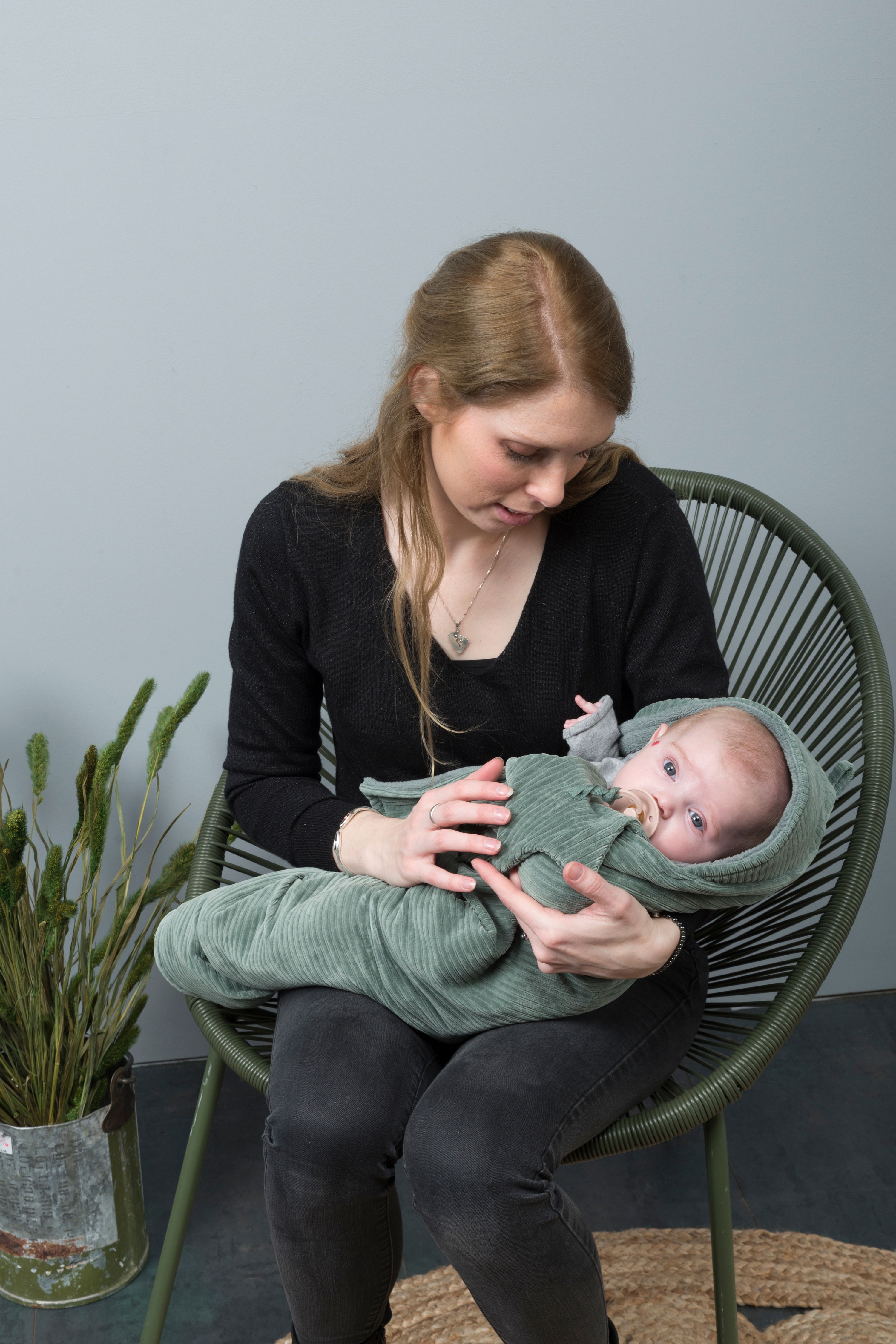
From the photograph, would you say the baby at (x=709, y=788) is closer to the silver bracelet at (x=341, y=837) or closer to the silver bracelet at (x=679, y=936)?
the silver bracelet at (x=679, y=936)

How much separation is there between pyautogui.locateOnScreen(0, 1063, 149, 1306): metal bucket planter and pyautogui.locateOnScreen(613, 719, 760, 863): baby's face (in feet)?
2.97

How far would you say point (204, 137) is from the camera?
1610 millimetres

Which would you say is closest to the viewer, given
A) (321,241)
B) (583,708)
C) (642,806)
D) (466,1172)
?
(466,1172)

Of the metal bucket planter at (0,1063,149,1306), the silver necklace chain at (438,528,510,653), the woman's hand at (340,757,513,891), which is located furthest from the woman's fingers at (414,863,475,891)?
the metal bucket planter at (0,1063,149,1306)

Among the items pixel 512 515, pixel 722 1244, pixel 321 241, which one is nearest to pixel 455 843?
pixel 512 515

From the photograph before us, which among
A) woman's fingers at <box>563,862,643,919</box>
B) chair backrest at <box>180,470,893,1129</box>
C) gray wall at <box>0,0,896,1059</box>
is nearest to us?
woman's fingers at <box>563,862,643,919</box>

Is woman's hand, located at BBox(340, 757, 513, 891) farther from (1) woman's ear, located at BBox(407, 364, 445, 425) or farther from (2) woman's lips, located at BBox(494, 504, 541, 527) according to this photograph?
(1) woman's ear, located at BBox(407, 364, 445, 425)

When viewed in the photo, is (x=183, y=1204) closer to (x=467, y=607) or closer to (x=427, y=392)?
(x=467, y=607)

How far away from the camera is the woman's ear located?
48.8 inches

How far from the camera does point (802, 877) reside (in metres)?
1.36

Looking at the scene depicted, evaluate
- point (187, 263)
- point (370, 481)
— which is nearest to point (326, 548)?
point (370, 481)

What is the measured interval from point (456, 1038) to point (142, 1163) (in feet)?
2.98

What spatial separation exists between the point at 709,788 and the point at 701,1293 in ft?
2.89

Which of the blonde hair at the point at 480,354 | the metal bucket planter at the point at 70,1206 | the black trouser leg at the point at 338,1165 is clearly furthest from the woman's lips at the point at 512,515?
the metal bucket planter at the point at 70,1206
